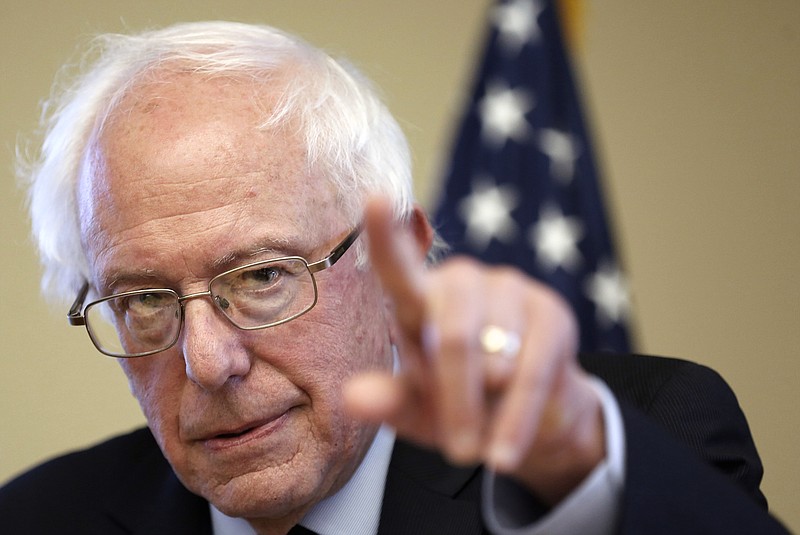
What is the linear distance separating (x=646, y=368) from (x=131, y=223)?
42.4 inches

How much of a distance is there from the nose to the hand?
69cm

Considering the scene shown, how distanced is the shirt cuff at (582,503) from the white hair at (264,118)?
0.81 m

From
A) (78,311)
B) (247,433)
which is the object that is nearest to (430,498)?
(247,433)

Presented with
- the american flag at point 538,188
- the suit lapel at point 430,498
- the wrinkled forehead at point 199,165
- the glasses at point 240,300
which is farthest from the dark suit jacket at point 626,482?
the american flag at point 538,188

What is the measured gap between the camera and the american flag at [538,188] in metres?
3.58

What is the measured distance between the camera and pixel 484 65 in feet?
12.6

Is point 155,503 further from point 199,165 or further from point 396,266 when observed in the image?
point 396,266

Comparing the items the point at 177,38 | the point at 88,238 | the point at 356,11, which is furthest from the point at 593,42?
the point at 88,238

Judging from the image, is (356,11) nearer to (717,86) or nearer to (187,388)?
(717,86)

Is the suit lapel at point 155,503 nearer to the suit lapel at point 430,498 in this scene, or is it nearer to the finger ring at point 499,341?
Answer: the suit lapel at point 430,498

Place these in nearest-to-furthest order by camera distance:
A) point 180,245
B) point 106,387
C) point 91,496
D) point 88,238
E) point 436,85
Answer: point 180,245 → point 88,238 → point 91,496 → point 106,387 → point 436,85

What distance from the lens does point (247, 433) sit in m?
1.69

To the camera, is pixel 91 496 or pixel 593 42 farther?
pixel 593 42

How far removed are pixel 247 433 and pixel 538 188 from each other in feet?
7.15
